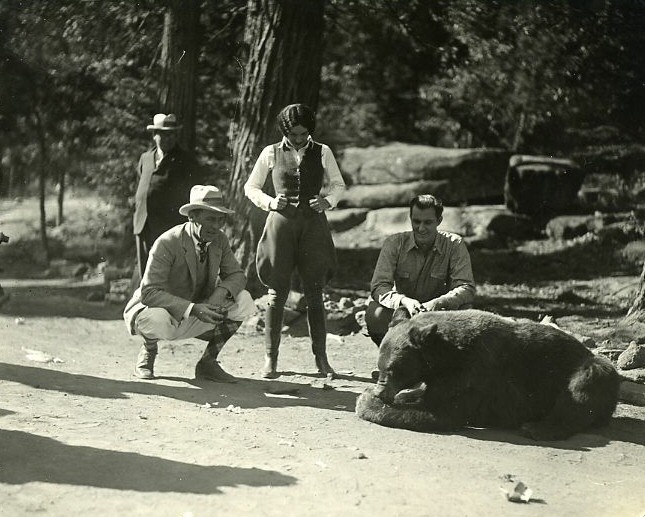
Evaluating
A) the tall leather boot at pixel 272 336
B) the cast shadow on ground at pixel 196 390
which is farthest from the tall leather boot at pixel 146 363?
the tall leather boot at pixel 272 336

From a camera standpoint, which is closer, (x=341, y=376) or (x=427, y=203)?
(x=427, y=203)

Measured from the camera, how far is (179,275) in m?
7.08

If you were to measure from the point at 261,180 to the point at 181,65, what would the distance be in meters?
5.56

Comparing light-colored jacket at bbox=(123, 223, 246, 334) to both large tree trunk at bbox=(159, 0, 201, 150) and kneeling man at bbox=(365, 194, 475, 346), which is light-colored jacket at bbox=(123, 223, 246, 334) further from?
large tree trunk at bbox=(159, 0, 201, 150)

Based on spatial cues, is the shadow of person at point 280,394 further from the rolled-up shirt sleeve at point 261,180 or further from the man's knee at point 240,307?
the rolled-up shirt sleeve at point 261,180

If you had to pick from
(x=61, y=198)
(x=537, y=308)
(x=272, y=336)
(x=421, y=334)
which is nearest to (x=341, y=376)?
(x=272, y=336)

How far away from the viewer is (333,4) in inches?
510

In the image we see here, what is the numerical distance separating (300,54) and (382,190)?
799 centimetres

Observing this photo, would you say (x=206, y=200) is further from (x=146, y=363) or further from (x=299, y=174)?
(x=146, y=363)

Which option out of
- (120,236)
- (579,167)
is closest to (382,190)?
(579,167)

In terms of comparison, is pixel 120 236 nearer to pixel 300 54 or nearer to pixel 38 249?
pixel 38 249

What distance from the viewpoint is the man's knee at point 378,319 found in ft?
22.7

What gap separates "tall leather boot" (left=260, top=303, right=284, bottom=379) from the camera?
24.3 ft

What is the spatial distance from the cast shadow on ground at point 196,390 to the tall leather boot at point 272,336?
0.18 metres
